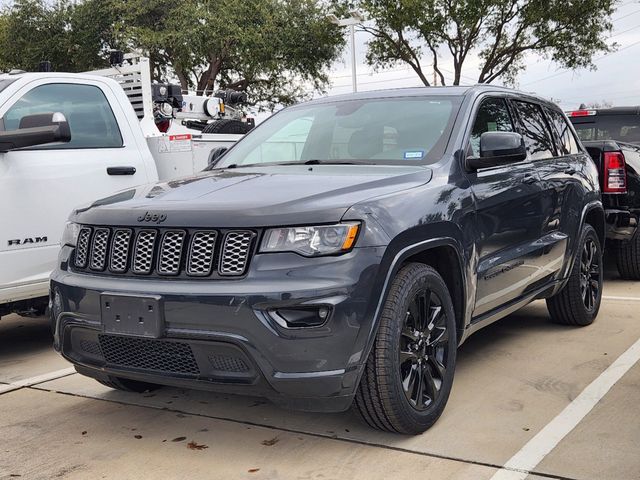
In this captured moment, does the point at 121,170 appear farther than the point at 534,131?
Yes

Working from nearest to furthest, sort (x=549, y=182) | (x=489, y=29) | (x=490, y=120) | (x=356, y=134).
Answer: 1. (x=356, y=134)
2. (x=490, y=120)
3. (x=549, y=182)
4. (x=489, y=29)

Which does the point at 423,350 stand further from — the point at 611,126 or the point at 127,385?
the point at 611,126

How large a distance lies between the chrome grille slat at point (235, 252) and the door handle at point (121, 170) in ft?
8.96

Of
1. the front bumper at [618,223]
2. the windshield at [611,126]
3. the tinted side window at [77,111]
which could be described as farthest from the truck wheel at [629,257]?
the tinted side window at [77,111]

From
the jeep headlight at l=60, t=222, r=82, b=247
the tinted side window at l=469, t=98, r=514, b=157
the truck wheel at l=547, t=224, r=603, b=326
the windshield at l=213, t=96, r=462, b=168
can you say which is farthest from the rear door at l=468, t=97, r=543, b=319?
the jeep headlight at l=60, t=222, r=82, b=247

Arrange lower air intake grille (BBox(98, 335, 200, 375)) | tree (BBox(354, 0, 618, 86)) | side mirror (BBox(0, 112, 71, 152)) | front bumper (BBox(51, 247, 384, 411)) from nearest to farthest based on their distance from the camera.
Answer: front bumper (BBox(51, 247, 384, 411)) < lower air intake grille (BBox(98, 335, 200, 375)) < side mirror (BBox(0, 112, 71, 152)) < tree (BBox(354, 0, 618, 86))

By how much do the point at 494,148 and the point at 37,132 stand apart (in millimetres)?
2799

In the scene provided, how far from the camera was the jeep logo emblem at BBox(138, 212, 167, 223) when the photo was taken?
3.43 m

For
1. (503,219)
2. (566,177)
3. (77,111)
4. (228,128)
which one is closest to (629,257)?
(566,177)

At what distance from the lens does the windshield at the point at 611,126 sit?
9117 mm

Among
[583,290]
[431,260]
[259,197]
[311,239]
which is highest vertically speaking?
[259,197]

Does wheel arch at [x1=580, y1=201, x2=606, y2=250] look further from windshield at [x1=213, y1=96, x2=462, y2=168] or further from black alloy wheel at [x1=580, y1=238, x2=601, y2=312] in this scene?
windshield at [x1=213, y1=96, x2=462, y2=168]

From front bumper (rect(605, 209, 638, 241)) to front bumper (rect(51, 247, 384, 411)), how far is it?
15.2ft

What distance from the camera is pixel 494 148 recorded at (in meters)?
4.10
